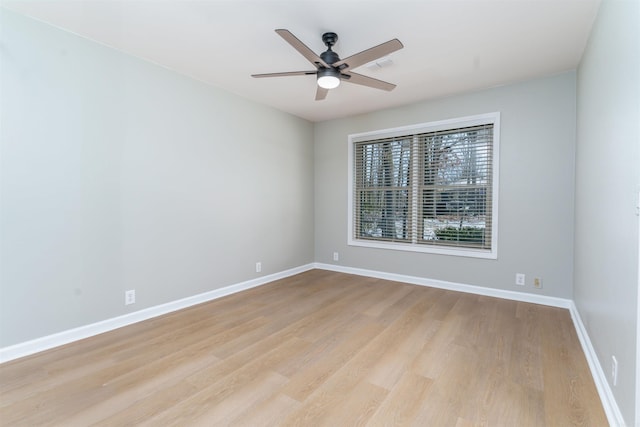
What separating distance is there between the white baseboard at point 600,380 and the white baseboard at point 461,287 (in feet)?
1.81

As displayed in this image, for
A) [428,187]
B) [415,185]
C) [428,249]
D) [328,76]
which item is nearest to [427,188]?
[428,187]

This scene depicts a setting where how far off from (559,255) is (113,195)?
4.54 meters

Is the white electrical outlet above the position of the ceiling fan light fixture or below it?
below

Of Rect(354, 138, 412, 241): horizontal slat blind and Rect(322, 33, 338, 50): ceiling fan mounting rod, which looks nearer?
Rect(322, 33, 338, 50): ceiling fan mounting rod

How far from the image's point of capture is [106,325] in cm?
257

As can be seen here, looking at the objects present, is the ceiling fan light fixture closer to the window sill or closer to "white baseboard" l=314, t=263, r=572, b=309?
the window sill

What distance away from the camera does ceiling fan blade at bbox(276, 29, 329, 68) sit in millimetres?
1801

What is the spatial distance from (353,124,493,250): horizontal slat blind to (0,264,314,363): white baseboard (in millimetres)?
2171

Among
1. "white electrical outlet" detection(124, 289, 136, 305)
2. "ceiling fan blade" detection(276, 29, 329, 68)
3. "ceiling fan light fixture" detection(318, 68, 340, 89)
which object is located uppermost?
"ceiling fan blade" detection(276, 29, 329, 68)

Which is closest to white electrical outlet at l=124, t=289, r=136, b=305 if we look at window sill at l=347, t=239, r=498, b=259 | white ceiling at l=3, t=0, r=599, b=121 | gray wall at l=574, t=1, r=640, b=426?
white ceiling at l=3, t=0, r=599, b=121

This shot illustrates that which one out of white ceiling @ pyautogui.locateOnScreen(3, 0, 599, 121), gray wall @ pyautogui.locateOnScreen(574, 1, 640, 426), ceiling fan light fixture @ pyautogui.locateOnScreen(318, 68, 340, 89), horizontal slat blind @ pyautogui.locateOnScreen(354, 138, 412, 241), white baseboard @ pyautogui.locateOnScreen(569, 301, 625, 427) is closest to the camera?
gray wall @ pyautogui.locateOnScreen(574, 1, 640, 426)

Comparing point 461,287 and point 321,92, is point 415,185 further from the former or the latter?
point 321,92

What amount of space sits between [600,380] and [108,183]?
3.93 m

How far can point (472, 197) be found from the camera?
12.0 ft
